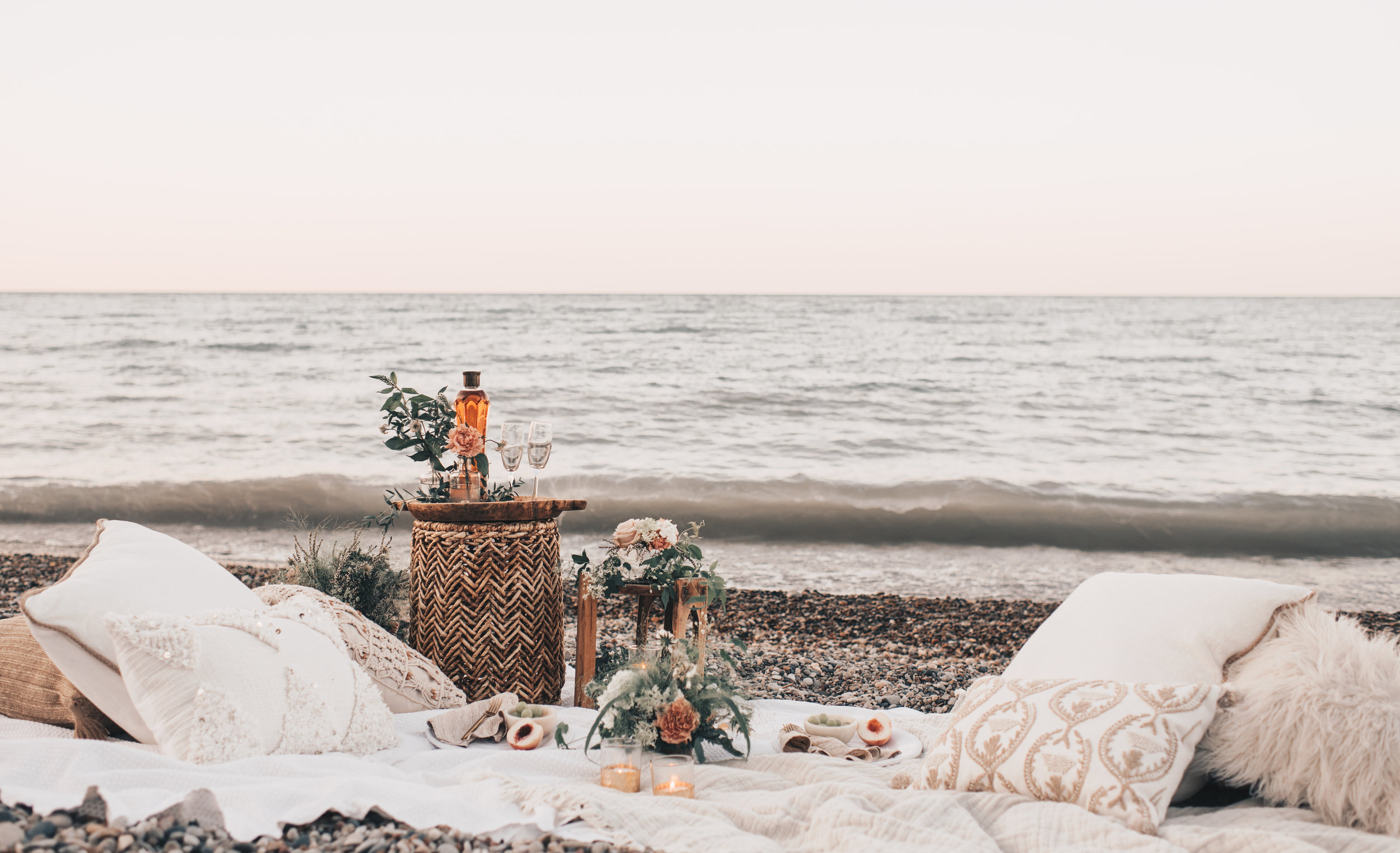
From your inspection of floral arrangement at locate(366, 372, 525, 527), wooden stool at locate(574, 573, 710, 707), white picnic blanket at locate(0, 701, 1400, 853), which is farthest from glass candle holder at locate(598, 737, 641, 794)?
floral arrangement at locate(366, 372, 525, 527)

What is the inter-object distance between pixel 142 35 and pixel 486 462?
35.6ft

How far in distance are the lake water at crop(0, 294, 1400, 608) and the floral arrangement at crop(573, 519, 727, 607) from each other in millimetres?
3495

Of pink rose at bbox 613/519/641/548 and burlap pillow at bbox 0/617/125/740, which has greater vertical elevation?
pink rose at bbox 613/519/641/548

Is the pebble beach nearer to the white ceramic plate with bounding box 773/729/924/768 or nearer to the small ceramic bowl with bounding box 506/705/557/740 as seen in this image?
the white ceramic plate with bounding box 773/729/924/768

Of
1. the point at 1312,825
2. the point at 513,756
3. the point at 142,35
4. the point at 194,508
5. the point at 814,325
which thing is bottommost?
the point at 194,508

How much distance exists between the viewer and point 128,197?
13.6 metres

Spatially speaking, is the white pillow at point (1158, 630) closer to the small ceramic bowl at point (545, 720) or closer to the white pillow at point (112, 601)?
the small ceramic bowl at point (545, 720)

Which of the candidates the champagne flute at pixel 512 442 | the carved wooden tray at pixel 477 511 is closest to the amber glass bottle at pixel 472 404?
the champagne flute at pixel 512 442

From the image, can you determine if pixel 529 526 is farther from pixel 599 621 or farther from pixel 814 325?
pixel 814 325

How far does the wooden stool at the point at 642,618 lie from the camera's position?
367 centimetres

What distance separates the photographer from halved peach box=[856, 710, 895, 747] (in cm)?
315

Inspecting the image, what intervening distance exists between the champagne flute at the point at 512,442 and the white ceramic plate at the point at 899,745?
65.6 inches

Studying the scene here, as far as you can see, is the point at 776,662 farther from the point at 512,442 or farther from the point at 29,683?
the point at 29,683

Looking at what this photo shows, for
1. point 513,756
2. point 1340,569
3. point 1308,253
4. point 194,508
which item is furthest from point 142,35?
point 1308,253
